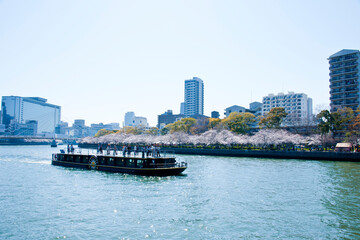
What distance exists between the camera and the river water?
14646 mm

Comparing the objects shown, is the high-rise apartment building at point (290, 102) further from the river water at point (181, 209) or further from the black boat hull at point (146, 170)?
the river water at point (181, 209)

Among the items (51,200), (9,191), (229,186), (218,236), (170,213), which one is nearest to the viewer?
(218,236)

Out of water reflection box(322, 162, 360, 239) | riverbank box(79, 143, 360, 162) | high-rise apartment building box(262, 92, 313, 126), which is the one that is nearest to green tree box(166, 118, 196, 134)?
riverbank box(79, 143, 360, 162)

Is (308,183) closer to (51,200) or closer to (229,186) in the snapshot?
(229,186)

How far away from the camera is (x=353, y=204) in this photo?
65.2ft

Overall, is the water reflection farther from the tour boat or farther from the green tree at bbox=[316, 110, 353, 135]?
the green tree at bbox=[316, 110, 353, 135]

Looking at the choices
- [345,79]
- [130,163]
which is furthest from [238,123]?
[130,163]

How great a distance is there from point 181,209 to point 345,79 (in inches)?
3527

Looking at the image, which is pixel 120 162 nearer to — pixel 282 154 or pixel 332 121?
pixel 282 154

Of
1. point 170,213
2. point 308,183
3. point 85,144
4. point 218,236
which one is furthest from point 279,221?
point 85,144

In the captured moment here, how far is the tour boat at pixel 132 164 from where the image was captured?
3316cm

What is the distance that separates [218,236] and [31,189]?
1958 centimetres

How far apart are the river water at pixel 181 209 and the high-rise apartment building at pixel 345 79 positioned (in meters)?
68.1

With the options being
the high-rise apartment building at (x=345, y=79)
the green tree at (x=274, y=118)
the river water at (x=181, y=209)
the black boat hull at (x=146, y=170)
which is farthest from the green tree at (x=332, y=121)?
the black boat hull at (x=146, y=170)
